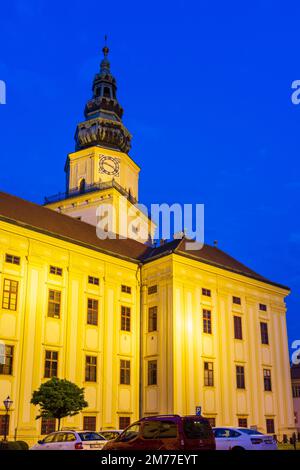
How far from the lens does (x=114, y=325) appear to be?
3572cm

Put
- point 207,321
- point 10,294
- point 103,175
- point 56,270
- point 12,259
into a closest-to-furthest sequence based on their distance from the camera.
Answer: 1. point 10,294
2. point 12,259
3. point 56,270
4. point 207,321
5. point 103,175

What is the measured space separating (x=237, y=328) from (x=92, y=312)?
454 inches

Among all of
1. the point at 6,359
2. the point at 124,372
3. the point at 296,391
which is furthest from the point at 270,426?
the point at 296,391

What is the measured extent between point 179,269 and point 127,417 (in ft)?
33.2

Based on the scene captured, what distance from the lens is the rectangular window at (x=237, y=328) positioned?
40041 mm

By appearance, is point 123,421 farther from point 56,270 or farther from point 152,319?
point 56,270

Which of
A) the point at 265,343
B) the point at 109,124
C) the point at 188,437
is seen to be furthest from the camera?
the point at 109,124

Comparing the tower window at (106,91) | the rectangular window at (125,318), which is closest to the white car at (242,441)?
the rectangular window at (125,318)

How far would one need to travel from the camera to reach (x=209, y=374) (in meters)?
37.1

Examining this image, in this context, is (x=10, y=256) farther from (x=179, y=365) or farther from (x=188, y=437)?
(x=188, y=437)

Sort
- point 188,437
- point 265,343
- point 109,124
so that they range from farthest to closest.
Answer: point 109,124
point 265,343
point 188,437

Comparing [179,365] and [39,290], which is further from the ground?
[39,290]

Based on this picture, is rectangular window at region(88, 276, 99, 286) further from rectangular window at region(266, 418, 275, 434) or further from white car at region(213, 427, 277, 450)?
rectangular window at region(266, 418, 275, 434)
